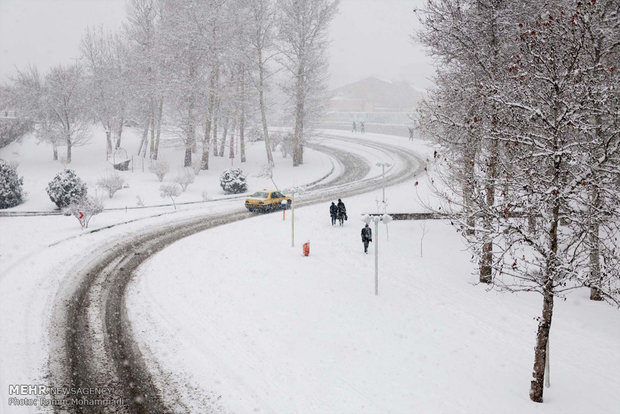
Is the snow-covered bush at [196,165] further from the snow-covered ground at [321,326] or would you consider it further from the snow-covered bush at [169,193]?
the snow-covered ground at [321,326]

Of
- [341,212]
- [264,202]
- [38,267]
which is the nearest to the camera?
[38,267]

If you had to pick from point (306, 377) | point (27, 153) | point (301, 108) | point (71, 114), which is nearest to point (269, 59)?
Result: point (301, 108)

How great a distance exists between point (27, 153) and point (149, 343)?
40.9 meters

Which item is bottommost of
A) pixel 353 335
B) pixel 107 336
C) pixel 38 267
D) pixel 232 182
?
pixel 353 335

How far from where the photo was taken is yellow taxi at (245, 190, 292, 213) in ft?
85.7

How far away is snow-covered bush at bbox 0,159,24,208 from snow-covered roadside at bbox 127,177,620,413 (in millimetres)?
15581

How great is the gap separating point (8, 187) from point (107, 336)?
21.1 m

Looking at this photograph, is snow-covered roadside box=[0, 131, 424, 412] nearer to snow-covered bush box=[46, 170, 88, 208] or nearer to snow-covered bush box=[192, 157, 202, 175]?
snow-covered bush box=[46, 170, 88, 208]

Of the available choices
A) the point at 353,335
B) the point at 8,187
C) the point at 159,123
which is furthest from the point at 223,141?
the point at 353,335

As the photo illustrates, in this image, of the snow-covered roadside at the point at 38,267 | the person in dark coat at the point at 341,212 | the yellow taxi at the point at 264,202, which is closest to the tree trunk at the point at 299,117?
the snow-covered roadside at the point at 38,267

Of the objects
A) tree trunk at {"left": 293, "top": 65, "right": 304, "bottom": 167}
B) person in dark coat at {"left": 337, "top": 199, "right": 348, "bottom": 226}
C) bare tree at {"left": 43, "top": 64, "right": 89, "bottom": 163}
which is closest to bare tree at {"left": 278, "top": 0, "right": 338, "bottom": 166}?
tree trunk at {"left": 293, "top": 65, "right": 304, "bottom": 167}

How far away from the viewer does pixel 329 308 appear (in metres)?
13.3

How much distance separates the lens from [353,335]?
11.8m

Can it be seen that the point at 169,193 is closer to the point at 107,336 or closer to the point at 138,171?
the point at 138,171
